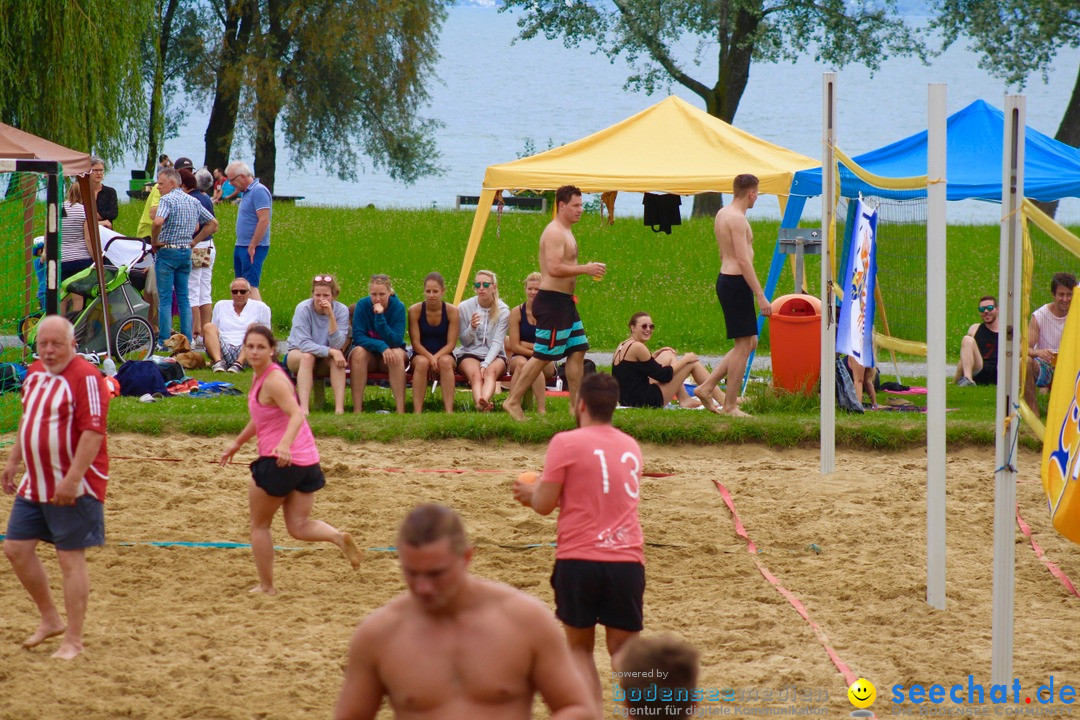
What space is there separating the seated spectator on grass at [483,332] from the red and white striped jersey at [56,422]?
237 inches

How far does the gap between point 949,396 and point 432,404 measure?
5.15m

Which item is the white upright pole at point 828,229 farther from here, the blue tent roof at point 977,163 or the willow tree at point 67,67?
the willow tree at point 67,67

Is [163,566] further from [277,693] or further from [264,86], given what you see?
[264,86]

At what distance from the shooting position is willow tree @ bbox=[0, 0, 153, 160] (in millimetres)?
16688

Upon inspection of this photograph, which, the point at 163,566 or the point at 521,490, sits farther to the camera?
the point at 163,566

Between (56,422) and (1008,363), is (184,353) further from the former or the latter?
(1008,363)

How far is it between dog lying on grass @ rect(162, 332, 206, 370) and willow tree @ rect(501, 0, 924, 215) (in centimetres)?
1970

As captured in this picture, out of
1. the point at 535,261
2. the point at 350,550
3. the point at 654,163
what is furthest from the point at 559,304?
the point at 535,261

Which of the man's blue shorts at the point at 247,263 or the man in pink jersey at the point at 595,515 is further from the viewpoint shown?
the man's blue shorts at the point at 247,263

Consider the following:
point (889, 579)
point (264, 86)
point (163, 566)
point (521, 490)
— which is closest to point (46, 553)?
point (163, 566)

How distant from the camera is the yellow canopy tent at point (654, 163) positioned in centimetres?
1360

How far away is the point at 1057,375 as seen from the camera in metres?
4.62

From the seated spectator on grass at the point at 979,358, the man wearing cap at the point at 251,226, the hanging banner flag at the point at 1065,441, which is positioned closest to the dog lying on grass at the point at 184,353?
the man wearing cap at the point at 251,226

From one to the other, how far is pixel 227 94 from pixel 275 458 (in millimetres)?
27956
